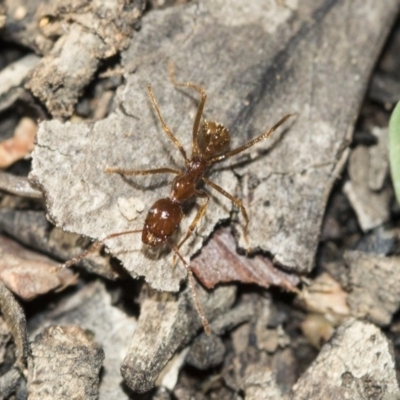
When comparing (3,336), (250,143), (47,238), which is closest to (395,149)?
(250,143)

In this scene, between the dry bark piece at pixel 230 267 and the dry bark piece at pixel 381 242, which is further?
the dry bark piece at pixel 381 242

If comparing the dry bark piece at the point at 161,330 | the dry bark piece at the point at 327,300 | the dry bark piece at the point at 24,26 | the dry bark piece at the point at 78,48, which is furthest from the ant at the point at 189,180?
the dry bark piece at the point at 24,26

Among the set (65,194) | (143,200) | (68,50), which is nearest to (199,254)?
(143,200)

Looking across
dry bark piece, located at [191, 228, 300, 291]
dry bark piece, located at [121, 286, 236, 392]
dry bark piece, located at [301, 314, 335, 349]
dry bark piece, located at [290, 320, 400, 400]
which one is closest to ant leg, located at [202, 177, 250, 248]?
dry bark piece, located at [191, 228, 300, 291]

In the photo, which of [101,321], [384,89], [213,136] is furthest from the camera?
[384,89]

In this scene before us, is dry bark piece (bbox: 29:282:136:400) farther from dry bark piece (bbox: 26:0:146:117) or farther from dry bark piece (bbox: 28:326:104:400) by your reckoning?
dry bark piece (bbox: 26:0:146:117)

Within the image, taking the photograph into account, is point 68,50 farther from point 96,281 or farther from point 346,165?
point 346,165

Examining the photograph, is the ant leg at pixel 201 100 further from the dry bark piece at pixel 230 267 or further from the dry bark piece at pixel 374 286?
the dry bark piece at pixel 374 286

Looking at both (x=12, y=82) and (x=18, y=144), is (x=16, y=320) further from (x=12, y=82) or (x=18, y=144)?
(x=12, y=82)
